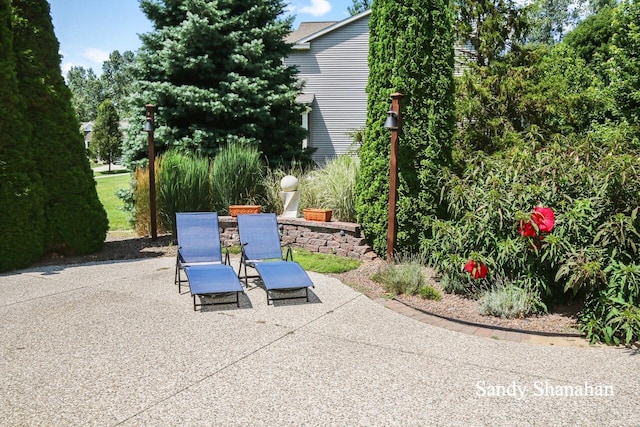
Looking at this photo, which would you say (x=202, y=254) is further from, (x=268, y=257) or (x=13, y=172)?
(x=13, y=172)

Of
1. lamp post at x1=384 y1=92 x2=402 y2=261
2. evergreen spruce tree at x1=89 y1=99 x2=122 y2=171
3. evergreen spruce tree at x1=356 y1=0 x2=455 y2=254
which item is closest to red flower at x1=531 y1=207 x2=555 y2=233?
evergreen spruce tree at x1=356 y1=0 x2=455 y2=254

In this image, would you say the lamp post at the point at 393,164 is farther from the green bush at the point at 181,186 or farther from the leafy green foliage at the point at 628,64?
the leafy green foliage at the point at 628,64

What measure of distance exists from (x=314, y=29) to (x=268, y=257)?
19608mm

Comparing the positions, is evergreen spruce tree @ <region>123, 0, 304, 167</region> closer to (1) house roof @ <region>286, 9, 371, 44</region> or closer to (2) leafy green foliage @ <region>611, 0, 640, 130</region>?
(1) house roof @ <region>286, 9, 371, 44</region>

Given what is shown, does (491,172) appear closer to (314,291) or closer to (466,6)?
(314,291)

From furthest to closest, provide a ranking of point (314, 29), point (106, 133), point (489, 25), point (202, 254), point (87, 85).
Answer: point (87, 85), point (106, 133), point (314, 29), point (489, 25), point (202, 254)

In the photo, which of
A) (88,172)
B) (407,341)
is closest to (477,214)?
(407,341)

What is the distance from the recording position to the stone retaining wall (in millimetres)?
8070

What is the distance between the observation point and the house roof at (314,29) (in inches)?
766

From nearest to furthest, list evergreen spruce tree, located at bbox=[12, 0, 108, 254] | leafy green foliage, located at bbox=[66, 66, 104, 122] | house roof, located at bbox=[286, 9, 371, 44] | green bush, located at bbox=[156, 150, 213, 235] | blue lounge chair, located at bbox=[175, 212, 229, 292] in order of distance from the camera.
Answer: blue lounge chair, located at bbox=[175, 212, 229, 292] < evergreen spruce tree, located at bbox=[12, 0, 108, 254] < green bush, located at bbox=[156, 150, 213, 235] < house roof, located at bbox=[286, 9, 371, 44] < leafy green foliage, located at bbox=[66, 66, 104, 122]

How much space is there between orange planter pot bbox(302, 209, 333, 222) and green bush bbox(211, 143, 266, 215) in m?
1.78

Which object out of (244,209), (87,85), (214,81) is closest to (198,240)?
(244,209)

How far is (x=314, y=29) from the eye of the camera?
23.8 meters

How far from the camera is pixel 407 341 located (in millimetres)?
4637
